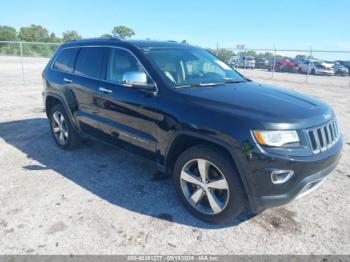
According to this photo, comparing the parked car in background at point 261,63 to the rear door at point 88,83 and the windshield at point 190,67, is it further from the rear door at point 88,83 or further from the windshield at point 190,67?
the rear door at point 88,83

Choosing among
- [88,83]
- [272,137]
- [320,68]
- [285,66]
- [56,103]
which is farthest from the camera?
[285,66]

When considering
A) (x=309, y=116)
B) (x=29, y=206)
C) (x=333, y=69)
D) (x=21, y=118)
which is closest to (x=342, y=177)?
(x=309, y=116)

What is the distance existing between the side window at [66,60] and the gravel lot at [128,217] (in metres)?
1.50

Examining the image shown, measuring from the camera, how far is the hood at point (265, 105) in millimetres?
2787

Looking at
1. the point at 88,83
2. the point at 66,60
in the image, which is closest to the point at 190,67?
the point at 88,83

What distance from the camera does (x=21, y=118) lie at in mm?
7711

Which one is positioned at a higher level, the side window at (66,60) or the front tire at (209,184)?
the side window at (66,60)

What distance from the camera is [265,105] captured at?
9.94 ft

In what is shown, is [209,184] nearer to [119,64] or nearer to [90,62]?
[119,64]

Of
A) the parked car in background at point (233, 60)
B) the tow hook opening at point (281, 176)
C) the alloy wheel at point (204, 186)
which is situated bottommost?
the alloy wheel at point (204, 186)

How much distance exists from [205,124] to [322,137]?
113 centimetres

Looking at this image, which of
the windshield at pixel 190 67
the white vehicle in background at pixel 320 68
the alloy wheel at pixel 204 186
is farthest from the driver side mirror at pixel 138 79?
the white vehicle in background at pixel 320 68

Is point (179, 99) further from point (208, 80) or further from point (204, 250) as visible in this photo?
point (204, 250)

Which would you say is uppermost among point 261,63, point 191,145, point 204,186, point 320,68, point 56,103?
point 261,63
